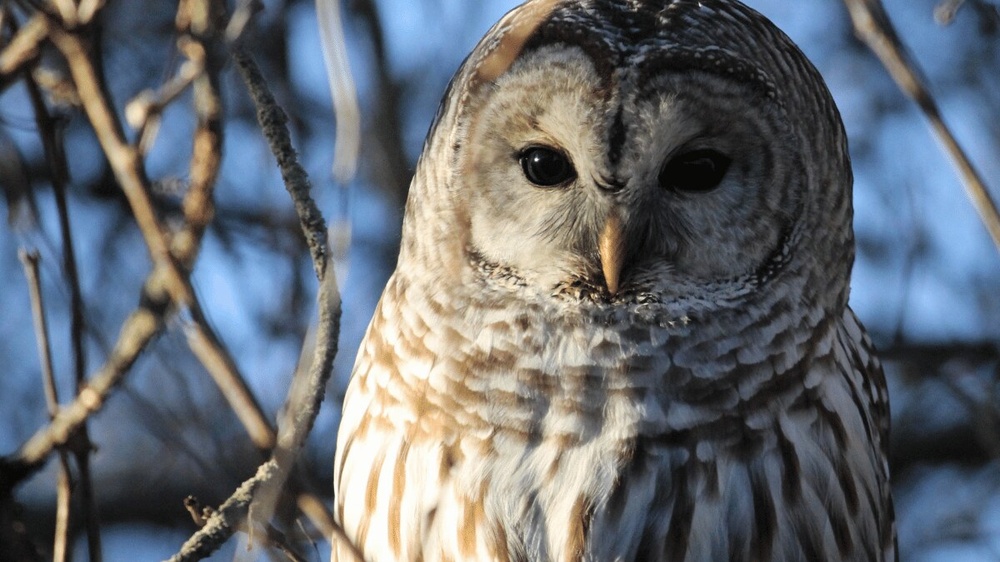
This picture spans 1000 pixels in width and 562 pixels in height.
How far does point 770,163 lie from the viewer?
2.76 m

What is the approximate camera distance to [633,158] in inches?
103

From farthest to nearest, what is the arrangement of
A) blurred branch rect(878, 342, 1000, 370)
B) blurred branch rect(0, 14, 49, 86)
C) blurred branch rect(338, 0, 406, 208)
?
blurred branch rect(878, 342, 1000, 370) < blurred branch rect(338, 0, 406, 208) < blurred branch rect(0, 14, 49, 86)

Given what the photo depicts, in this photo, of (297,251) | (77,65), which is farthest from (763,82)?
(297,251)

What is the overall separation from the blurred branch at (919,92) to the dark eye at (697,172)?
1.66 feet

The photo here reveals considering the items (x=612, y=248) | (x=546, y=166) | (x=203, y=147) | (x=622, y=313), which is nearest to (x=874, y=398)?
(x=622, y=313)

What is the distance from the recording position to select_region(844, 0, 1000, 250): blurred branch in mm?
2158

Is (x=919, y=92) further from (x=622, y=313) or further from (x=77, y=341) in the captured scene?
(x=77, y=341)

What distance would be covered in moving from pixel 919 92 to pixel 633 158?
610 mm

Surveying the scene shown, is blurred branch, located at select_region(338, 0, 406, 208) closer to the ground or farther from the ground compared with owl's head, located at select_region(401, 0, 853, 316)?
farther from the ground

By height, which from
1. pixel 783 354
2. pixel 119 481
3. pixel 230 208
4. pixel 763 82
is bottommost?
pixel 783 354

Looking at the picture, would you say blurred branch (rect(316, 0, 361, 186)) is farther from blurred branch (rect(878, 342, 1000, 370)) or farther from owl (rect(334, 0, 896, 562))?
blurred branch (rect(878, 342, 1000, 370))

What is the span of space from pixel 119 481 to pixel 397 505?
2.58 m

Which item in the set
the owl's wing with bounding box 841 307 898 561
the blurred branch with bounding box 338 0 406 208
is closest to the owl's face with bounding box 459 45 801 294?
the owl's wing with bounding box 841 307 898 561

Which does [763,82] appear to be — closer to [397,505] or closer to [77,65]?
[397,505]
